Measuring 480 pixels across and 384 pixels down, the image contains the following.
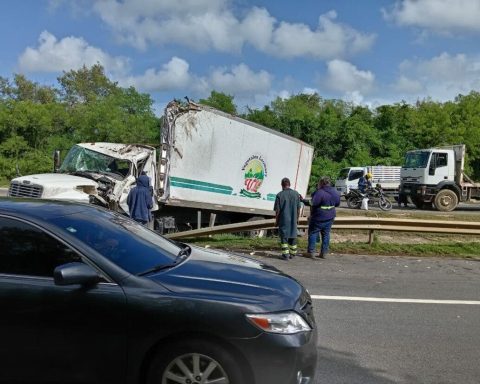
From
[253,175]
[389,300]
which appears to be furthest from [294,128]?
[389,300]

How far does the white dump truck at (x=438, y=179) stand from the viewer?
81.1 ft

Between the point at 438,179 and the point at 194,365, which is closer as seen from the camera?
the point at 194,365

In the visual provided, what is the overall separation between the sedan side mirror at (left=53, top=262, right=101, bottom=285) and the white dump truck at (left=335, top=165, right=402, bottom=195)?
30.2 meters

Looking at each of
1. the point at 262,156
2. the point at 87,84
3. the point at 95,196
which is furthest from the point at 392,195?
the point at 87,84

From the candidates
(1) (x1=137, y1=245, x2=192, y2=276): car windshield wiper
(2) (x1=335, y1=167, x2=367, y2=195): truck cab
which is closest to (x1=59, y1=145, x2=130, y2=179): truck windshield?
(1) (x1=137, y1=245, x2=192, y2=276): car windshield wiper

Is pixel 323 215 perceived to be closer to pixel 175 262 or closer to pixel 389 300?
pixel 389 300

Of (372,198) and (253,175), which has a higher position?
(253,175)

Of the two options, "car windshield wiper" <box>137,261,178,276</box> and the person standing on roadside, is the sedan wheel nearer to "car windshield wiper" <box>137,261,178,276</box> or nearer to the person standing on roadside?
"car windshield wiper" <box>137,261,178,276</box>

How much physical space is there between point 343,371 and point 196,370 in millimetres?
1792

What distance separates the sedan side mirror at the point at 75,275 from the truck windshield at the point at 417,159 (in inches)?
928

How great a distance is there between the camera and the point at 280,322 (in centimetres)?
349

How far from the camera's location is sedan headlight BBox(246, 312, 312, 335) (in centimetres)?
342

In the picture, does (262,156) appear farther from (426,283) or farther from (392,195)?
(392,195)

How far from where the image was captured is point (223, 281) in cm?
367
